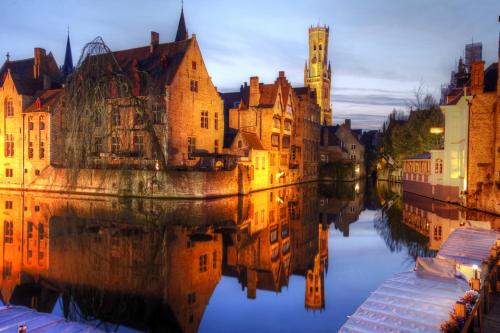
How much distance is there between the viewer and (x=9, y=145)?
44.0m

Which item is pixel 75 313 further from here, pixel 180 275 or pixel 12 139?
pixel 12 139

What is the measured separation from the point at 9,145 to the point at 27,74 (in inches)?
437

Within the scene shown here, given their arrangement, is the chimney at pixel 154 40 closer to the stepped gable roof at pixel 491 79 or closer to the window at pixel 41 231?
the window at pixel 41 231

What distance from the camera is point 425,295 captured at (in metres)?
8.45

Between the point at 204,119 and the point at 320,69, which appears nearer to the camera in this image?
the point at 204,119

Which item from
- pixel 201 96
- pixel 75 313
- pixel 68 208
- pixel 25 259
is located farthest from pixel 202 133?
pixel 75 313

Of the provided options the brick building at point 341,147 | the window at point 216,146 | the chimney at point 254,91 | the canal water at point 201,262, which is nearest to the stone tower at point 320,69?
the brick building at point 341,147

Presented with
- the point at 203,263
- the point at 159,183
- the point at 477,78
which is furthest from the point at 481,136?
the point at 203,263

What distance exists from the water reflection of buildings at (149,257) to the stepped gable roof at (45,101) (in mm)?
17491

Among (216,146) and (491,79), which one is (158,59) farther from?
(491,79)

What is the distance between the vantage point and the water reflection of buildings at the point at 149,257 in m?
10.3

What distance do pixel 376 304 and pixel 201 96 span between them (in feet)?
118

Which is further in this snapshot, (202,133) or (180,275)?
(202,133)

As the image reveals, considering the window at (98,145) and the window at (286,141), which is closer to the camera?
the window at (98,145)
